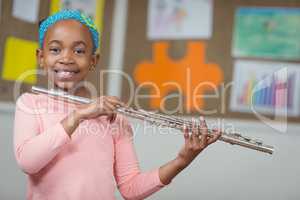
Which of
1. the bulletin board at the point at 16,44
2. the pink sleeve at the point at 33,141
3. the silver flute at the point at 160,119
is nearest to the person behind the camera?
the pink sleeve at the point at 33,141

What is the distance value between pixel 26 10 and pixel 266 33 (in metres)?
0.93

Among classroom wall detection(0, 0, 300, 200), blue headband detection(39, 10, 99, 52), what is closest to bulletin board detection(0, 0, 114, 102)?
classroom wall detection(0, 0, 300, 200)

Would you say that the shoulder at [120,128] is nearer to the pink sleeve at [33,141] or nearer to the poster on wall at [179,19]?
the pink sleeve at [33,141]

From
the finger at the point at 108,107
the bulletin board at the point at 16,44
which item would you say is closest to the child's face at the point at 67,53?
the finger at the point at 108,107

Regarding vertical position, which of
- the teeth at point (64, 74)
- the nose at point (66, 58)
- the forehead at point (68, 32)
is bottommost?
the teeth at point (64, 74)

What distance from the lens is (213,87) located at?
169 centimetres

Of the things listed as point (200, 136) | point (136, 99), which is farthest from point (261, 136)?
point (200, 136)

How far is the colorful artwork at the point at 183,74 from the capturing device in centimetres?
169

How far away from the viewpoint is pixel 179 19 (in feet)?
5.68

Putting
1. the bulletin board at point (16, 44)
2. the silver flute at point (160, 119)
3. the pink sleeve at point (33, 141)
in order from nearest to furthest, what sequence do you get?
the pink sleeve at point (33, 141) < the silver flute at point (160, 119) < the bulletin board at point (16, 44)

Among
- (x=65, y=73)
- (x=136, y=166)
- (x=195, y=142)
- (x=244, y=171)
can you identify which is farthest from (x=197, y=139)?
(x=244, y=171)

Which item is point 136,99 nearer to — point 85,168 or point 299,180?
point 299,180

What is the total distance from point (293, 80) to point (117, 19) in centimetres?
74

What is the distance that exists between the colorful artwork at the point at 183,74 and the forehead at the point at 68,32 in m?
0.85
